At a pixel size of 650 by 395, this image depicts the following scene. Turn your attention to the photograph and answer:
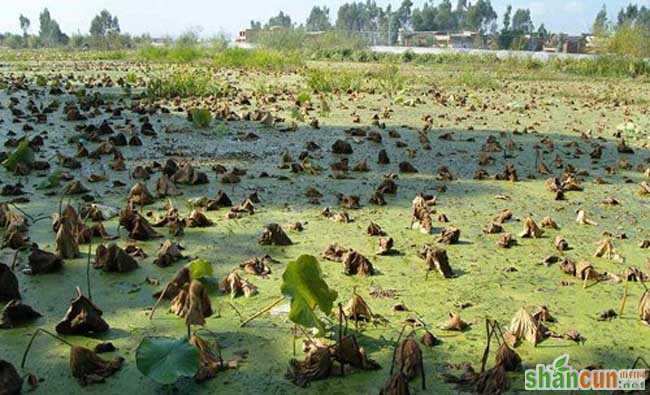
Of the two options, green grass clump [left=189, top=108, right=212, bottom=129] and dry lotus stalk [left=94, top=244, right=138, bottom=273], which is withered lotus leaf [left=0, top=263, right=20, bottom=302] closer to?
dry lotus stalk [left=94, top=244, right=138, bottom=273]

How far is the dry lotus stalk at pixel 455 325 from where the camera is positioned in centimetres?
208

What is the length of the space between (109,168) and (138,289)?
219cm

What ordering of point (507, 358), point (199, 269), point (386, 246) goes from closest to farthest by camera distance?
point (507, 358) < point (199, 269) < point (386, 246)

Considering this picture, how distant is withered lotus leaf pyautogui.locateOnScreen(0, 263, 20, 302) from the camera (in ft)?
7.18

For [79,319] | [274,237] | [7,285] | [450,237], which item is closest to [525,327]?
[450,237]

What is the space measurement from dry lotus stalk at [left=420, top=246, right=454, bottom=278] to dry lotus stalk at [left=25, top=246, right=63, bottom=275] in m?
1.46

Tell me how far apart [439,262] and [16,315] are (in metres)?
1.53

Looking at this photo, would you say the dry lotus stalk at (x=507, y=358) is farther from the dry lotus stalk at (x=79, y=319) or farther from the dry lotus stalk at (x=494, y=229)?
the dry lotus stalk at (x=494, y=229)

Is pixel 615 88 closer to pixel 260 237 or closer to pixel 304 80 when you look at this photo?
pixel 304 80

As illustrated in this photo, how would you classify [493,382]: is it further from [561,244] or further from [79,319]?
[561,244]

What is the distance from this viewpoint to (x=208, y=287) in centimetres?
238

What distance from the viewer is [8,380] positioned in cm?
165

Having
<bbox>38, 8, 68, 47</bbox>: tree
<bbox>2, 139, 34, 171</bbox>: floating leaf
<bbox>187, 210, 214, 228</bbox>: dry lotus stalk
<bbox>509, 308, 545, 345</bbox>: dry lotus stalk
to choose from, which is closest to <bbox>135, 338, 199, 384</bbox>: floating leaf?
<bbox>509, 308, 545, 345</bbox>: dry lotus stalk

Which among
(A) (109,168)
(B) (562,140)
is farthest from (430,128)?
(A) (109,168)
